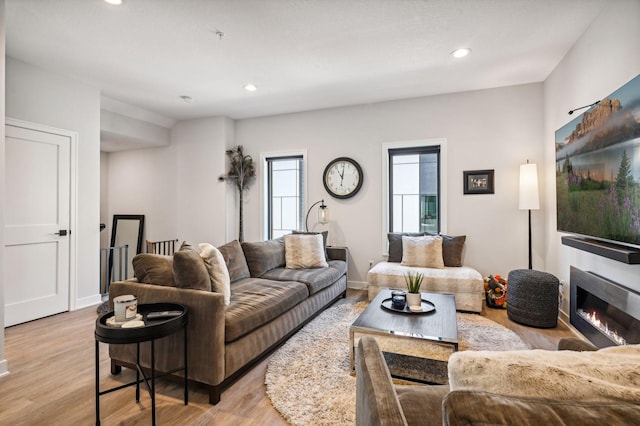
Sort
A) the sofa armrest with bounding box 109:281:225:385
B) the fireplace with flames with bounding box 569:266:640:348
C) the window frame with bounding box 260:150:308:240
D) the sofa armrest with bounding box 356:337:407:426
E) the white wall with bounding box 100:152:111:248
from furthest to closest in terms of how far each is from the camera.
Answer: the white wall with bounding box 100:152:111:248 < the window frame with bounding box 260:150:308:240 < the fireplace with flames with bounding box 569:266:640:348 < the sofa armrest with bounding box 109:281:225:385 < the sofa armrest with bounding box 356:337:407:426

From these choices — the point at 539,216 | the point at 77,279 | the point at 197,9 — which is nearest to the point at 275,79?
the point at 197,9

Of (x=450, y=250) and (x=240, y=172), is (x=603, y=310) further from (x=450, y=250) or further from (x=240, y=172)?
(x=240, y=172)

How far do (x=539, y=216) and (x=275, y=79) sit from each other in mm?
3673

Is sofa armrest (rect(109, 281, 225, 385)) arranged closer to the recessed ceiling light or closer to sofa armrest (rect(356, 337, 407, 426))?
sofa armrest (rect(356, 337, 407, 426))

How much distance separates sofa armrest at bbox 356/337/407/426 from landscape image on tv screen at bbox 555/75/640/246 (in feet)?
6.45

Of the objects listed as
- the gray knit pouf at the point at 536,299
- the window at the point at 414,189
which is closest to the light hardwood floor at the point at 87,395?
the gray knit pouf at the point at 536,299

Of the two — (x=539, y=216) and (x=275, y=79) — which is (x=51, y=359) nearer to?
(x=275, y=79)

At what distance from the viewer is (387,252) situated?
453 cm

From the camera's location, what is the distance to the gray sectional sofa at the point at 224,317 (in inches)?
77.2

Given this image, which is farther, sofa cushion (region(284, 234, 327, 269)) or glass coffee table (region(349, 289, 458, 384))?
sofa cushion (region(284, 234, 327, 269))

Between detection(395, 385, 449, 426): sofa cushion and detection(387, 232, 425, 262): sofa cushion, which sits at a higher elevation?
detection(387, 232, 425, 262): sofa cushion

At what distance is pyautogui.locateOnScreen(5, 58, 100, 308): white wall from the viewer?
338cm

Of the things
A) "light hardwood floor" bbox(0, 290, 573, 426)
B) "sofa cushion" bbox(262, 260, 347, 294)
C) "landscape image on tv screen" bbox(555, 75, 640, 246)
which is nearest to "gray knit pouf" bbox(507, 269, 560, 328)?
"light hardwood floor" bbox(0, 290, 573, 426)

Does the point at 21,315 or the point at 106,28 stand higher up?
the point at 106,28
